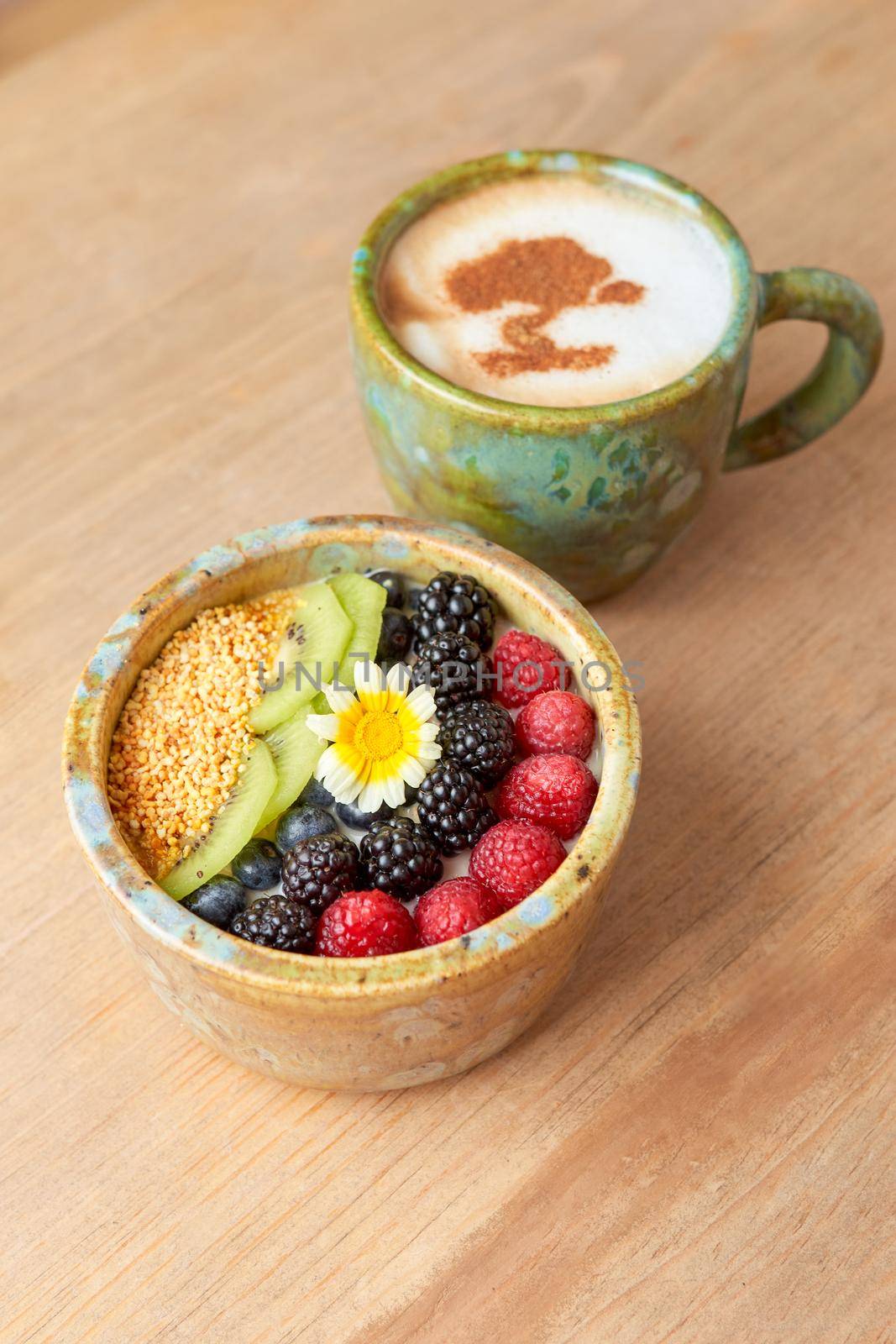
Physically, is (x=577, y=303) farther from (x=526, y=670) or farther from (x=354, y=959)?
(x=354, y=959)

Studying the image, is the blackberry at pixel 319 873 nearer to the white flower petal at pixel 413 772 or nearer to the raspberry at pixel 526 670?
the white flower petal at pixel 413 772

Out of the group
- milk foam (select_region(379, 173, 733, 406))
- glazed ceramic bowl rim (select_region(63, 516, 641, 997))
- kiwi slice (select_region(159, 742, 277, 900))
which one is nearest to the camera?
glazed ceramic bowl rim (select_region(63, 516, 641, 997))

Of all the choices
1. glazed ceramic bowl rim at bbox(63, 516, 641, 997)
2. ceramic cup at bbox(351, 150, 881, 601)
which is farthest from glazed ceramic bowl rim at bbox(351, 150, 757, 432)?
glazed ceramic bowl rim at bbox(63, 516, 641, 997)

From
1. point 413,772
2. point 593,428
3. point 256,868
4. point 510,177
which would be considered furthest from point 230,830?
point 510,177

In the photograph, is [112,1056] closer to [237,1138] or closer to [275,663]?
[237,1138]

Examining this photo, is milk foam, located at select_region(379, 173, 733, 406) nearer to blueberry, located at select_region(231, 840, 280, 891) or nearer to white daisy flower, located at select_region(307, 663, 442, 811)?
white daisy flower, located at select_region(307, 663, 442, 811)
